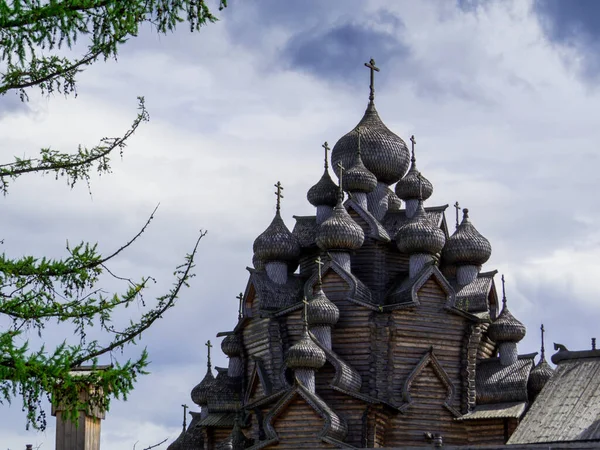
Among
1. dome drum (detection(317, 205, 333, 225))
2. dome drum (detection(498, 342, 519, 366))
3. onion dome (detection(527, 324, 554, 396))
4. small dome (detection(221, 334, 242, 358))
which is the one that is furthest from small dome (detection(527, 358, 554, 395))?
small dome (detection(221, 334, 242, 358))

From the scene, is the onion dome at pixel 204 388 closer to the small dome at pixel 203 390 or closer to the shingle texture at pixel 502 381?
the small dome at pixel 203 390

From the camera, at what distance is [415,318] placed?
3053cm

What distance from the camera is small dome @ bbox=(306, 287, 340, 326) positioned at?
29438mm

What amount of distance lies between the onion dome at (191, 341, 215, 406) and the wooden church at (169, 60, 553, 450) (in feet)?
0.14

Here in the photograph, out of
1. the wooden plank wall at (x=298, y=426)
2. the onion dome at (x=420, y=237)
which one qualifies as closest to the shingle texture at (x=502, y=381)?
the onion dome at (x=420, y=237)

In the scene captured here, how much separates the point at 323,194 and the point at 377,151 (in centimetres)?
248

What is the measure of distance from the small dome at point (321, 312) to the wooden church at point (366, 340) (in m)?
0.03

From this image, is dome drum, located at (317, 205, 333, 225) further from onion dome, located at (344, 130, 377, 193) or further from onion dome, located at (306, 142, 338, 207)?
onion dome, located at (344, 130, 377, 193)

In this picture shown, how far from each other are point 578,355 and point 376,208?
36.6 feet

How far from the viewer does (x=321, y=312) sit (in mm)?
29453

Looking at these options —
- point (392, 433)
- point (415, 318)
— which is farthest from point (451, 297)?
point (392, 433)

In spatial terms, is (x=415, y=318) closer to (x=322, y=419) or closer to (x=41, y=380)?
(x=322, y=419)

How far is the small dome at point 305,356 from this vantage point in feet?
92.8

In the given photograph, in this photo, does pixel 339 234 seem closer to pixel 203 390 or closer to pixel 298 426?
pixel 298 426
